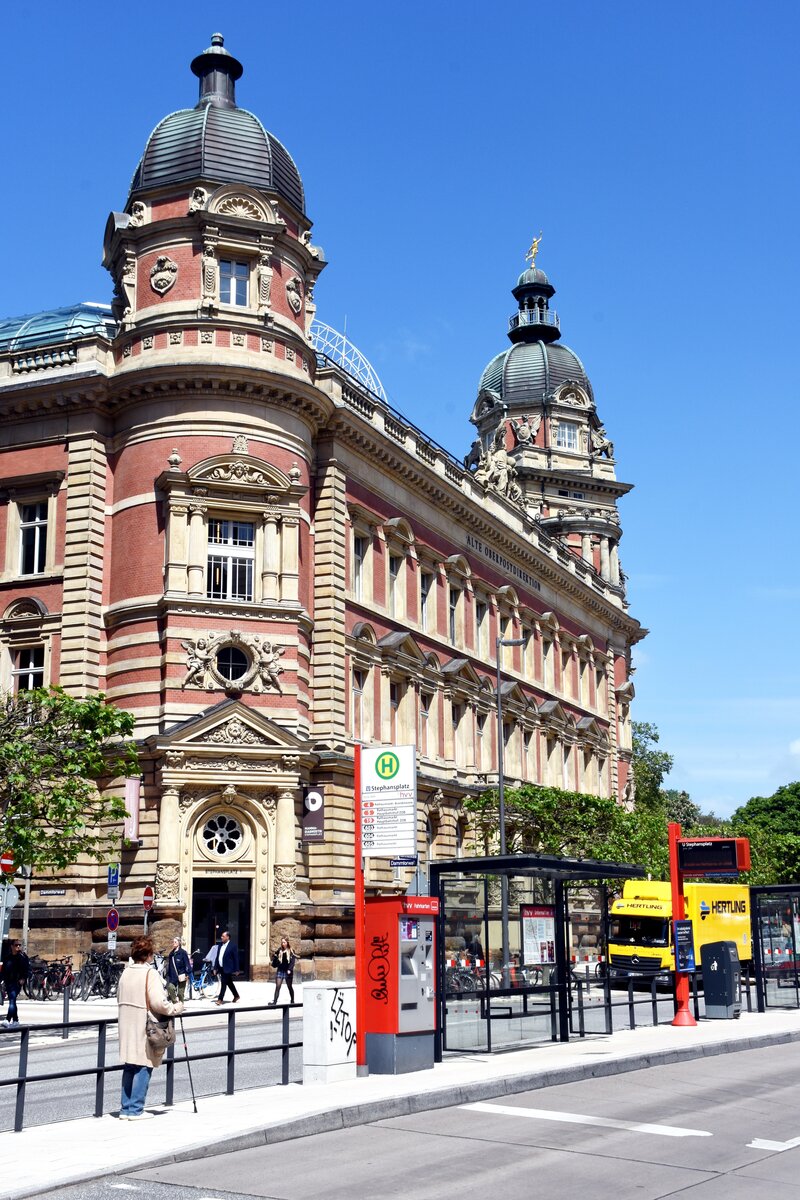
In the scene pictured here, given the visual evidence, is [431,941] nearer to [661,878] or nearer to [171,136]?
[171,136]

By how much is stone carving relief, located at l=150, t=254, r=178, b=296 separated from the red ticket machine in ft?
93.0

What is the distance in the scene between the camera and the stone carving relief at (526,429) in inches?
3369

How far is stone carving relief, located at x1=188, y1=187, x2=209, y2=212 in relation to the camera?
4262cm

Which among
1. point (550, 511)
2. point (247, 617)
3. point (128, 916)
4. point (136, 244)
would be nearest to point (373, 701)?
point (247, 617)

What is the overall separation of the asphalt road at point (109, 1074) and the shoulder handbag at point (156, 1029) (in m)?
0.56

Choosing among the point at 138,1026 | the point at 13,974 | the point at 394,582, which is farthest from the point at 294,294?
the point at 138,1026

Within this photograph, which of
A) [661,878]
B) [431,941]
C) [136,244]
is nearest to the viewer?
[431,941]

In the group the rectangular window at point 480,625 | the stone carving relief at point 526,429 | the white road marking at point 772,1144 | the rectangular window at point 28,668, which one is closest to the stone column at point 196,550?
the rectangular window at point 28,668

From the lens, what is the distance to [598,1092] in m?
17.3

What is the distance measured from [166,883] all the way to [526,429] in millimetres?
53186

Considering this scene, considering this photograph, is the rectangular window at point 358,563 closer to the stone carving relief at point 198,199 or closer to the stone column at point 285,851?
the stone column at point 285,851

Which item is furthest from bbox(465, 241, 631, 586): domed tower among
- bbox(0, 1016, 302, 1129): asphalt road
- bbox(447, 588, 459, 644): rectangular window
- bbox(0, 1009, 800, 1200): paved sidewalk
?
bbox(0, 1009, 800, 1200): paved sidewalk

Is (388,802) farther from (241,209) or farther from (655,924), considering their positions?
(241,209)

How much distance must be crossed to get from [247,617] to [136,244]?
12.4 metres
